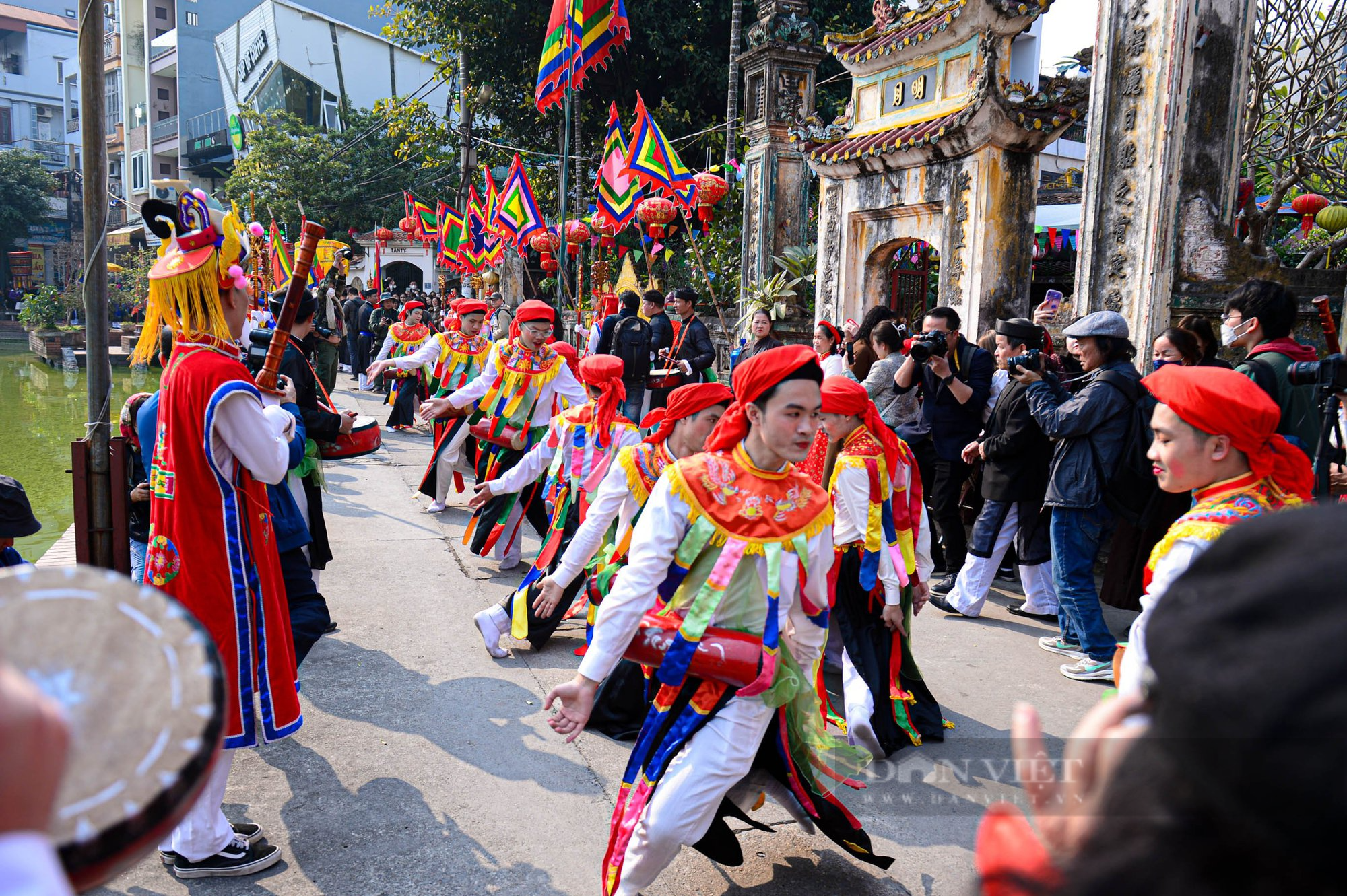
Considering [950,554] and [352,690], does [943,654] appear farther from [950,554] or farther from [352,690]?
[352,690]

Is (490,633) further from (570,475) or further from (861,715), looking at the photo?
(861,715)

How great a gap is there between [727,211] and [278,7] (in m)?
35.0

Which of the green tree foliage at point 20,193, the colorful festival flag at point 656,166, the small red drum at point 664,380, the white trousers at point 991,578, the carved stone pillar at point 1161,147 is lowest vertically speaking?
the white trousers at point 991,578

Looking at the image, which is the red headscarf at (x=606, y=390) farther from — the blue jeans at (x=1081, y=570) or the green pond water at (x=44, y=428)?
the green pond water at (x=44, y=428)

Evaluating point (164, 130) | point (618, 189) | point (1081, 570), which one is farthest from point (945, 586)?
point (164, 130)

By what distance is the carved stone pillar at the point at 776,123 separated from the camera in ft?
40.1

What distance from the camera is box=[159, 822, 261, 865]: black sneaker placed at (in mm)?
3064

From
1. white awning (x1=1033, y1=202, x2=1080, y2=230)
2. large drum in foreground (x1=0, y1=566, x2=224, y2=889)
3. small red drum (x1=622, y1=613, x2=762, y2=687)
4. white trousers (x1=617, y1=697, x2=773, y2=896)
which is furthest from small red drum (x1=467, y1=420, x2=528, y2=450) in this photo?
white awning (x1=1033, y1=202, x2=1080, y2=230)

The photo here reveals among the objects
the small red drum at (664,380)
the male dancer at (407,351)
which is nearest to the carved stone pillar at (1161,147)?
the small red drum at (664,380)

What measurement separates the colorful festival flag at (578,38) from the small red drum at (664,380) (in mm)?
6866

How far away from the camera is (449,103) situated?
1061 inches

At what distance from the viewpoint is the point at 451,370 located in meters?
9.94

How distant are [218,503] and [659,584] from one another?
1488 millimetres

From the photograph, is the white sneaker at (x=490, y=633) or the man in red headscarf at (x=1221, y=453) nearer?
the man in red headscarf at (x=1221, y=453)
